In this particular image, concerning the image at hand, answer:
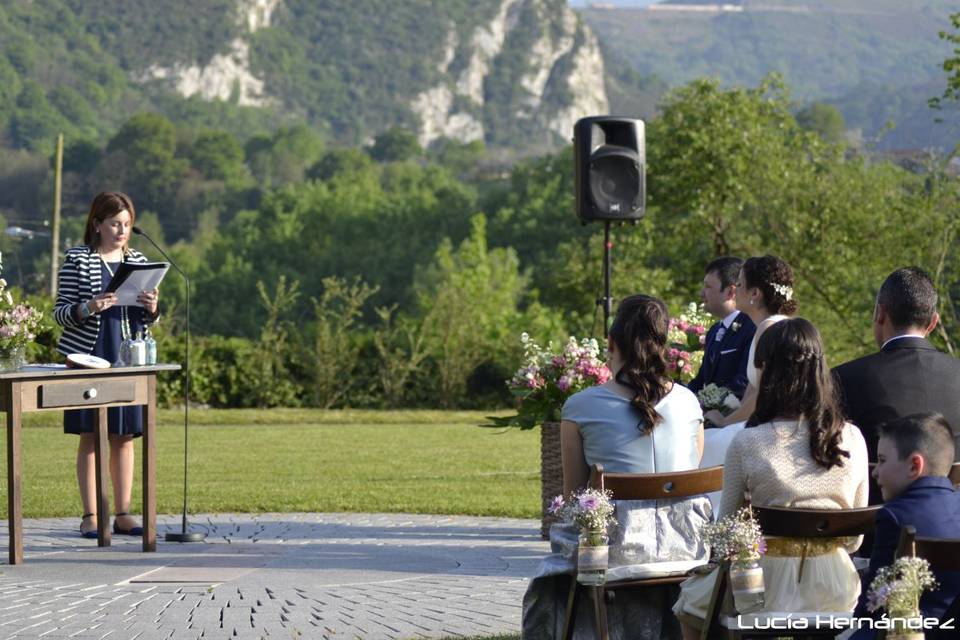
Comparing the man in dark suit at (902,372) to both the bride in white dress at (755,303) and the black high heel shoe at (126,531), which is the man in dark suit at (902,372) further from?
the black high heel shoe at (126,531)

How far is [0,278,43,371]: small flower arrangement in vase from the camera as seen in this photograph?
708cm

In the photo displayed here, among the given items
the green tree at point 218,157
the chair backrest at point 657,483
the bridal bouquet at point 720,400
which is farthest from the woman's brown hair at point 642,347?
the green tree at point 218,157

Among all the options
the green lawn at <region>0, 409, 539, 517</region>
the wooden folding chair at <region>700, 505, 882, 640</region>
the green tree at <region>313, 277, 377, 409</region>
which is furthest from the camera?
the green tree at <region>313, 277, 377, 409</region>

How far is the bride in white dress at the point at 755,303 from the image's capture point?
645cm

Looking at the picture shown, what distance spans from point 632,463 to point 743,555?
949mm

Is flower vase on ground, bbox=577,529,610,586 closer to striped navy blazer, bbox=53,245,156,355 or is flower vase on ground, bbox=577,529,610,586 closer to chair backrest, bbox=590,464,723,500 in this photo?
chair backrest, bbox=590,464,723,500

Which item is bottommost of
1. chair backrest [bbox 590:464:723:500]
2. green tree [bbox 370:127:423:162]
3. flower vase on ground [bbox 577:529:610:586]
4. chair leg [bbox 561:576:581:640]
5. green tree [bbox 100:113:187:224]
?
chair leg [bbox 561:576:581:640]

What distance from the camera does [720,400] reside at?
22.3 feet

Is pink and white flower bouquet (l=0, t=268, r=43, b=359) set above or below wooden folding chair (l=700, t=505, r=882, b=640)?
above

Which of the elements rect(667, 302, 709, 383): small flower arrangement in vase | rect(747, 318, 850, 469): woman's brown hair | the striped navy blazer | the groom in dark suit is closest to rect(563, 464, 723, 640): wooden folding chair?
rect(747, 318, 850, 469): woman's brown hair

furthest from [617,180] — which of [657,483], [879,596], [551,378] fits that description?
[879,596]

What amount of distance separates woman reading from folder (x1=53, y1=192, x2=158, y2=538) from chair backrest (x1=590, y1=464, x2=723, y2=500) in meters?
3.71

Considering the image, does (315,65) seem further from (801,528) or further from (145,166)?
(801,528)

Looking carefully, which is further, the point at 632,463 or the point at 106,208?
the point at 106,208
